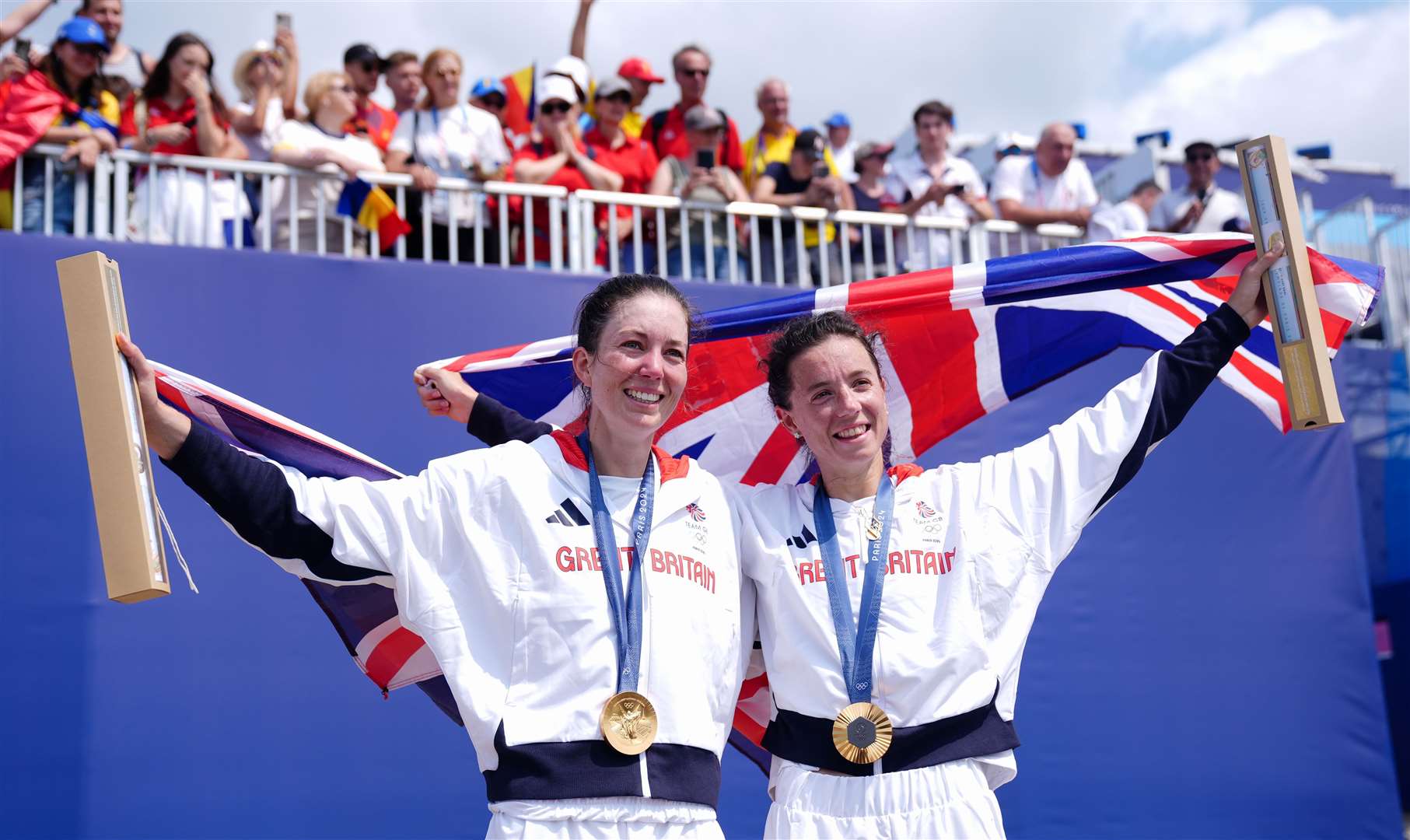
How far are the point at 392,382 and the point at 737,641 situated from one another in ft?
12.7

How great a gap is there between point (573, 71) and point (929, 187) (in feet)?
6.74

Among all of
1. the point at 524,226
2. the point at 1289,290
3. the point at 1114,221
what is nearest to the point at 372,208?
the point at 524,226

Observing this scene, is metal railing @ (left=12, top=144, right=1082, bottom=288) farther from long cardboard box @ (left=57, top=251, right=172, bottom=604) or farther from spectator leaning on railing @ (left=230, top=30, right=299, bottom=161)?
long cardboard box @ (left=57, top=251, right=172, bottom=604)

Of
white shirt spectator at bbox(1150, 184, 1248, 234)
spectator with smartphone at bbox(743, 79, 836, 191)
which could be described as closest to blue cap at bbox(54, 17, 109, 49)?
spectator with smartphone at bbox(743, 79, 836, 191)

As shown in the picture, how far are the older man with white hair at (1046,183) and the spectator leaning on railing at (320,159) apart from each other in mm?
3558

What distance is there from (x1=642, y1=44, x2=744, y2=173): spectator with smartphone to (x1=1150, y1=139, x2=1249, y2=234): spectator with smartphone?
264cm

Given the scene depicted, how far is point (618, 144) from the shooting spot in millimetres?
7426

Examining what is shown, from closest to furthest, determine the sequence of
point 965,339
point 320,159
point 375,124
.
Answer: point 965,339 < point 320,159 < point 375,124

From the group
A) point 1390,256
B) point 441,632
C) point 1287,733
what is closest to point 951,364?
point 441,632

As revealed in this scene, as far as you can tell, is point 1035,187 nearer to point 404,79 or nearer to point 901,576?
point 404,79

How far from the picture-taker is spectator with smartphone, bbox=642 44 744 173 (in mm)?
7586

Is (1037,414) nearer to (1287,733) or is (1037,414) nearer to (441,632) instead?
(1287,733)

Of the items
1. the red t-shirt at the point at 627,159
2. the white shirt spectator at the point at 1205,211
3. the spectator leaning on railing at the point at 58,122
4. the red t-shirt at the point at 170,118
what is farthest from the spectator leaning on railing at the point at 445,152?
the white shirt spectator at the point at 1205,211

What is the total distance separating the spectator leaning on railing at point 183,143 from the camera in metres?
6.24
